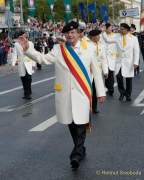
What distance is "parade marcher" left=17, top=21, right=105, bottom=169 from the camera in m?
7.21

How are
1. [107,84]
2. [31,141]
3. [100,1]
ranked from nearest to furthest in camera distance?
1. [31,141]
2. [107,84]
3. [100,1]

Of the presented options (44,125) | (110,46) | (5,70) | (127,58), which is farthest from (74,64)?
(5,70)

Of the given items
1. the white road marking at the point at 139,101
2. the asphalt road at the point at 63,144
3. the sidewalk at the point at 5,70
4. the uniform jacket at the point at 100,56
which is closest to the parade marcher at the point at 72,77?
the asphalt road at the point at 63,144

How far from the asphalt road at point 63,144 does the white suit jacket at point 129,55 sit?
A: 724 millimetres

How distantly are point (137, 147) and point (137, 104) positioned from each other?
4.68 m

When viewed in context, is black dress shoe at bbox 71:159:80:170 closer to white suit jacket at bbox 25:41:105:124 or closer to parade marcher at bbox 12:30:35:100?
white suit jacket at bbox 25:41:105:124

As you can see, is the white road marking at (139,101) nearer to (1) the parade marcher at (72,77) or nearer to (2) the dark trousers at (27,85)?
(2) the dark trousers at (27,85)

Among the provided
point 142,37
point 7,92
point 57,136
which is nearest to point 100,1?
point 142,37

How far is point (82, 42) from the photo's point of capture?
7344mm

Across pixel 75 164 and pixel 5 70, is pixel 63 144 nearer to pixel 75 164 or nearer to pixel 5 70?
pixel 75 164

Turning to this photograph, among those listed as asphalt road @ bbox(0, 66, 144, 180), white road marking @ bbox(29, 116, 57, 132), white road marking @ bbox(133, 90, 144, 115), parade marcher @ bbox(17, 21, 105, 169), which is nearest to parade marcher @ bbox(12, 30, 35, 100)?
asphalt road @ bbox(0, 66, 144, 180)

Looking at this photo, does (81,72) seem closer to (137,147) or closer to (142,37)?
(137,147)

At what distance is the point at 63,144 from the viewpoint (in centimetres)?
874

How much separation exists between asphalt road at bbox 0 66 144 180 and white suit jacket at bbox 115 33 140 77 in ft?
2.38
